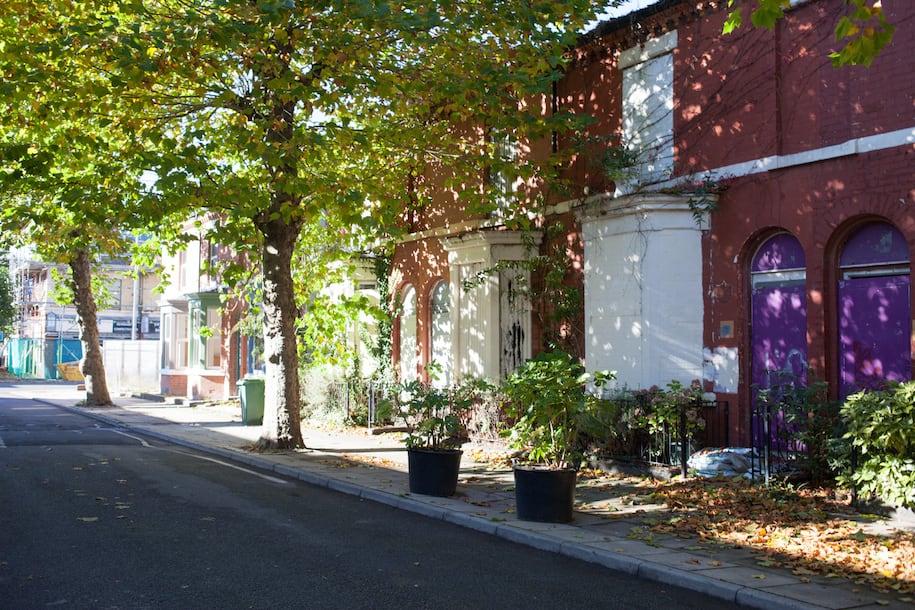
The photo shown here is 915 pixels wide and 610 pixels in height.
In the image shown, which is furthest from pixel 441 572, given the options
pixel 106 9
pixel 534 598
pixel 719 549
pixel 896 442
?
pixel 106 9

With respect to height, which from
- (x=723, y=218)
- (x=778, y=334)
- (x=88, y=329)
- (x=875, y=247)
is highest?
(x=723, y=218)

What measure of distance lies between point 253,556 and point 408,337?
525 inches

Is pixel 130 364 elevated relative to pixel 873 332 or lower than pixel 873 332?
lower

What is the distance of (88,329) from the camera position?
28.0 meters

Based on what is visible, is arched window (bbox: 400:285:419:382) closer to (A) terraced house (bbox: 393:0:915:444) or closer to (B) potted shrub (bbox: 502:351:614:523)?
(A) terraced house (bbox: 393:0:915:444)

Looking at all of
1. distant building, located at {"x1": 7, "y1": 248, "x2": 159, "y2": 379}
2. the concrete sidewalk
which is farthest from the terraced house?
distant building, located at {"x1": 7, "y1": 248, "x2": 159, "y2": 379}

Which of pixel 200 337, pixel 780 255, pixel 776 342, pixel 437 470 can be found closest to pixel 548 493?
pixel 437 470

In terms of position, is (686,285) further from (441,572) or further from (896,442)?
(441,572)

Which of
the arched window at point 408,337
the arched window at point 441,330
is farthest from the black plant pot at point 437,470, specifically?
the arched window at point 408,337

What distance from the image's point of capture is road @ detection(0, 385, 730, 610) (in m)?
6.41

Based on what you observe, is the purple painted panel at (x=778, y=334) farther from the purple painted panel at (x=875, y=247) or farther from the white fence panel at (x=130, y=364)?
the white fence panel at (x=130, y=364)

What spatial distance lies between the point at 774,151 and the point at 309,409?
14.1 meters

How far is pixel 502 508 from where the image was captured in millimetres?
10312

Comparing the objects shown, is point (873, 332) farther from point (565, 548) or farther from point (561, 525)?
point (565, 548)
